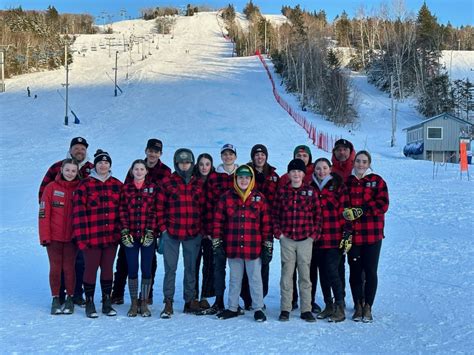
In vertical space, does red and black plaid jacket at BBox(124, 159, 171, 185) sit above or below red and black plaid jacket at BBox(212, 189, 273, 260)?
above

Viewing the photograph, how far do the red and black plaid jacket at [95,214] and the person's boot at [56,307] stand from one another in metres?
0.62

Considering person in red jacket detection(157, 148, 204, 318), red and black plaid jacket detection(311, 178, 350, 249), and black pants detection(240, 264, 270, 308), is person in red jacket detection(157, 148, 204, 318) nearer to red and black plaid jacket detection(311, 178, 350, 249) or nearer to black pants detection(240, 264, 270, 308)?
black pants detection(240, 264, 270, 308)

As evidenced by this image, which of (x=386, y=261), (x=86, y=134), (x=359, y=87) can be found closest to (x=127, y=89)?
(x=86, y=134)

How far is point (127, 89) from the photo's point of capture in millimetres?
43000

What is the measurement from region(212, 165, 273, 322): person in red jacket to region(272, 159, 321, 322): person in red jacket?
0.17 m

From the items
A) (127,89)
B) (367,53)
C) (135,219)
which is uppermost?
(367,53)

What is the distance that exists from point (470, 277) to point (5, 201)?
1107 centimetres

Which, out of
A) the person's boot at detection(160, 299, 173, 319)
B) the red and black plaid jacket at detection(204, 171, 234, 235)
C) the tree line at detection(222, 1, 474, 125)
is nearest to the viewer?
the person's boot at detection(160, 299, 173, 319)

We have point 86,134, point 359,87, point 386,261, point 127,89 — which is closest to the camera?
point 386,261

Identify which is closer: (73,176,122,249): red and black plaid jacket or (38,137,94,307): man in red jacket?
(73,176,122,249): red and black plaid jacket

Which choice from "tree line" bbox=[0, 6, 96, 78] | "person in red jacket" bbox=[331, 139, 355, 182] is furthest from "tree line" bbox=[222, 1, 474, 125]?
"person in red jacket" bbox=[331, 139, 355, 182]

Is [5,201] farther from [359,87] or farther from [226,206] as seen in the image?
[359,87]

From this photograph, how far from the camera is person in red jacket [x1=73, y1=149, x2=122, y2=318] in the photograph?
5363 mm

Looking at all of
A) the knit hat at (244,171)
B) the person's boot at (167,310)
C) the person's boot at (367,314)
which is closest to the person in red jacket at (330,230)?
the person's boot at (367,314)
